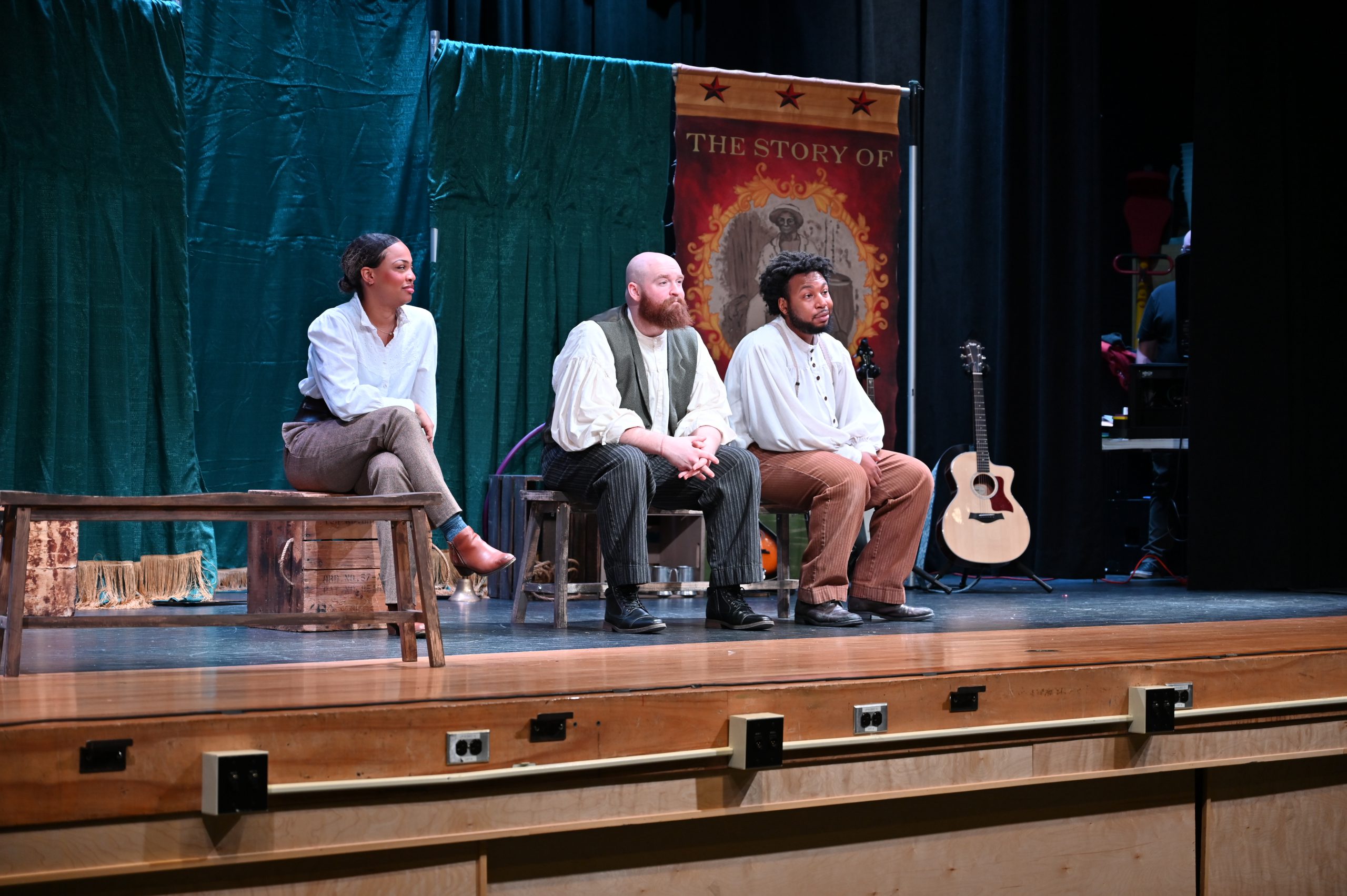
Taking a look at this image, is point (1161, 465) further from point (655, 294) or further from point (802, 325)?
point (655, 294)

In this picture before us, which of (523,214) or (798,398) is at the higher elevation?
(523,214)

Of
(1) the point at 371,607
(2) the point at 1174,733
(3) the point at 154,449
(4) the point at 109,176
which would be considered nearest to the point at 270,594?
(1) the point at 371,607

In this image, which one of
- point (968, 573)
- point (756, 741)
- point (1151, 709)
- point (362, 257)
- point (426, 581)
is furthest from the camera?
point (968, 573)

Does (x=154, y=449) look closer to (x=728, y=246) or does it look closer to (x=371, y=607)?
(x=371, y=607)

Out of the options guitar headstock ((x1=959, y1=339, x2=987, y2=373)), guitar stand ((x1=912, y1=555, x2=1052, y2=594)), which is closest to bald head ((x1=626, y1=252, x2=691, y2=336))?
guitar stand ((x1=912, y1=555, x2=1052, y2=594))

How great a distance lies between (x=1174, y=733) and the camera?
7.40 ft

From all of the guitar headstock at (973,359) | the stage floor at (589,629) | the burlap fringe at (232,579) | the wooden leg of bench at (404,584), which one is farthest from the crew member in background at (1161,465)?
the wooden leg of bench at (404,584)

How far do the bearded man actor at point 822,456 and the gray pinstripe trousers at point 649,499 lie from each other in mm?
194

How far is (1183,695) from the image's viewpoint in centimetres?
227

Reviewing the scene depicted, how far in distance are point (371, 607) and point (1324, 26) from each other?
419cm

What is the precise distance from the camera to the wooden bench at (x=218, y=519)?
2.12 m

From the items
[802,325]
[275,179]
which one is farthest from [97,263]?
[802,325]

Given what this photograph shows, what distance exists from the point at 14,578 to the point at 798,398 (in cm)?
219

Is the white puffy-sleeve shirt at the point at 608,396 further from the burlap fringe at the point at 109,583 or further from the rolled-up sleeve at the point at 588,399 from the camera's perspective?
the burlap fringe at the point at 109,583
